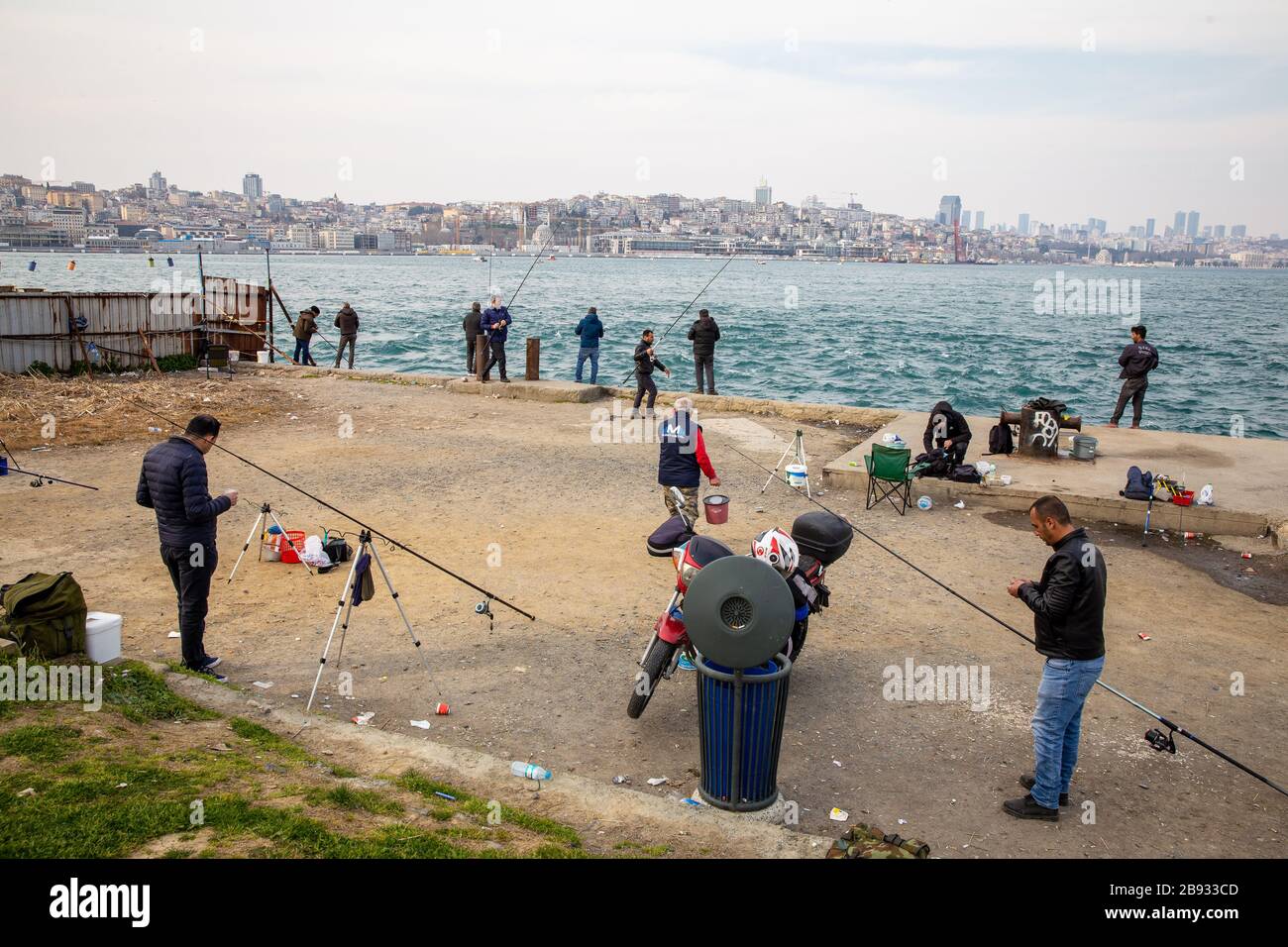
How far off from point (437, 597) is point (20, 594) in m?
3.42

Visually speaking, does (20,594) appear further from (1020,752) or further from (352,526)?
(1020,752)

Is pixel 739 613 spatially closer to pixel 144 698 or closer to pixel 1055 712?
pixel 1055 712

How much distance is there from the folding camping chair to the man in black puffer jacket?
26.5ft

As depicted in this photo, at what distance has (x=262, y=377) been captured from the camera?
22188 millimetres

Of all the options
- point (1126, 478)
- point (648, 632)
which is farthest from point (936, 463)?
point (648, 632)

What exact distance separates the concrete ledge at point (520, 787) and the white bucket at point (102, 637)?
44 cm

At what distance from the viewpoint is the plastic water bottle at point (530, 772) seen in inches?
232

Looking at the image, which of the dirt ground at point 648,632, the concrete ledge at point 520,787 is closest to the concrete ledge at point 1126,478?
the dirt ground at point 648,632

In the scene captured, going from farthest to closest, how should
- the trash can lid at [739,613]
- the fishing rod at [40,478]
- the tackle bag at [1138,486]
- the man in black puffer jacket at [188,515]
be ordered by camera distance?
the fishing rod at [40,478] < the tackle bag at [1138,486] < the man in black puffer jacket at [188,515] < the trash can lid at [739,613]

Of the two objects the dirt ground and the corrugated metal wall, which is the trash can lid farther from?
the corrugated metal wall

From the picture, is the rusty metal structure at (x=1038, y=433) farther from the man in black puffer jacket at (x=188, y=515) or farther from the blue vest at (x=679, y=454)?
the man in black puffer jacket at (x=188, y=515)

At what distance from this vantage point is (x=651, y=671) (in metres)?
6.81

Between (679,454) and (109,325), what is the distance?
1649 centimetres

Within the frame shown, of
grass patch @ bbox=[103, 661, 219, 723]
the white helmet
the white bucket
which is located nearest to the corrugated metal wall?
the white bucket
